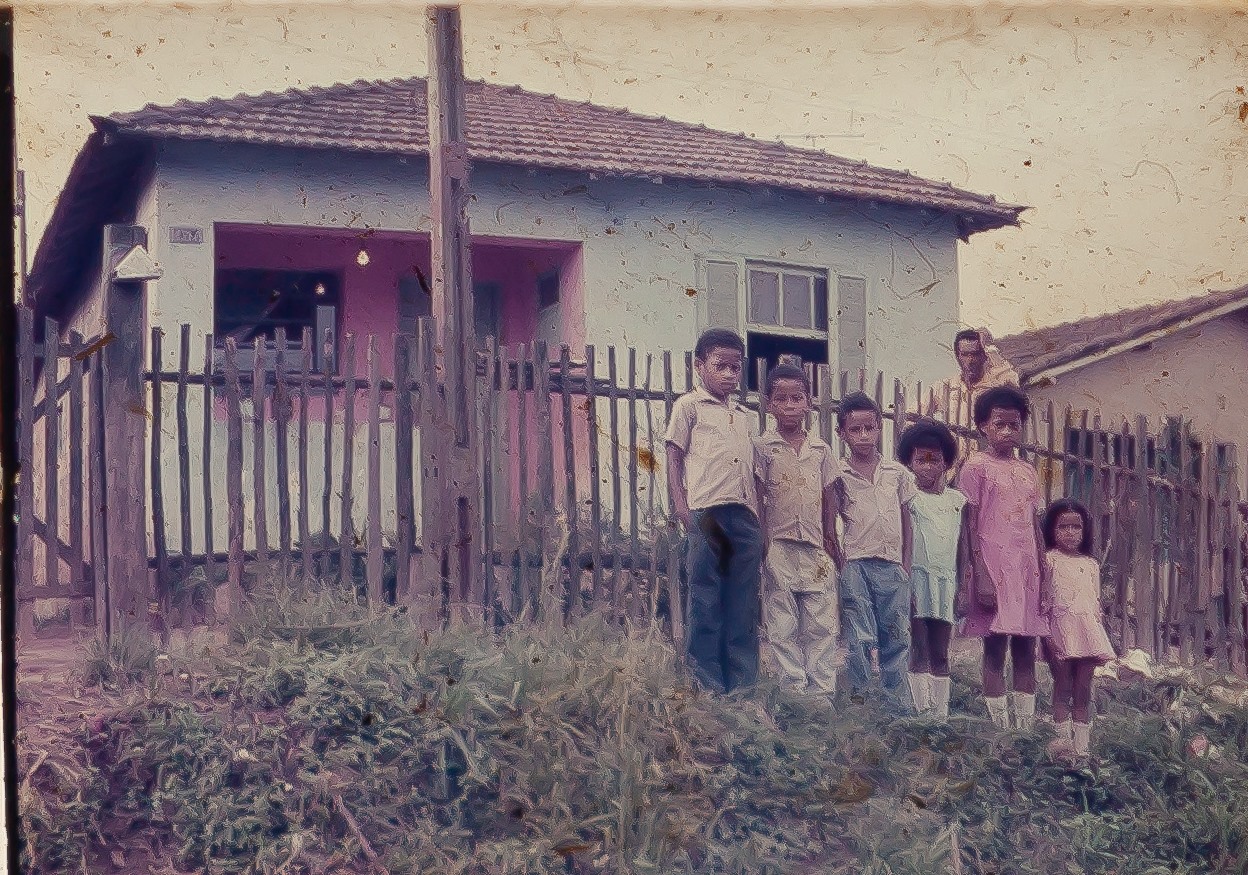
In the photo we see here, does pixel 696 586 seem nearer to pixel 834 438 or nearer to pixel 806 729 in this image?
pixel 806 729

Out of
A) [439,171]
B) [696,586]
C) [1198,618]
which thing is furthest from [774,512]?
[1198,618]

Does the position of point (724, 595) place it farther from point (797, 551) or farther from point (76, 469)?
point (76, 469)

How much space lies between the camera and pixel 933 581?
5832 millimetres

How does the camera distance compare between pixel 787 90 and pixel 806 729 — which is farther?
pixel 787 90

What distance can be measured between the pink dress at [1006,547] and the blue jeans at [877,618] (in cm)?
35

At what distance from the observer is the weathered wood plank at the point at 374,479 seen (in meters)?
→ 5.78

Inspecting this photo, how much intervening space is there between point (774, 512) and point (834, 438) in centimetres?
82

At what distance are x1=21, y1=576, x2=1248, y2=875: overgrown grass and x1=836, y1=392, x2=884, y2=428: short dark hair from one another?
1.38m

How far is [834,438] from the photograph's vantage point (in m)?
6.39

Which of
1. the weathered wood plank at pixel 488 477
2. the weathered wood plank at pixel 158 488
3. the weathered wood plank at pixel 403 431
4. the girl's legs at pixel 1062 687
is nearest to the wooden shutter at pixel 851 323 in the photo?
the girl's legs at pixel 1062 687

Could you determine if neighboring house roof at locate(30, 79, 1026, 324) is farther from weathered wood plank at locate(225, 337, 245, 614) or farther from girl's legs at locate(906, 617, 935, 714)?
girl's legs at locate(906, 617, 935, 714)

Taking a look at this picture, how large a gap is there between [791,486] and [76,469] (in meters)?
3.03

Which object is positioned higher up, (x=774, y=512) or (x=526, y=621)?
(x=774, y=512)

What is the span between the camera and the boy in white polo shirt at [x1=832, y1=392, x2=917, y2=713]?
5.77 metres
